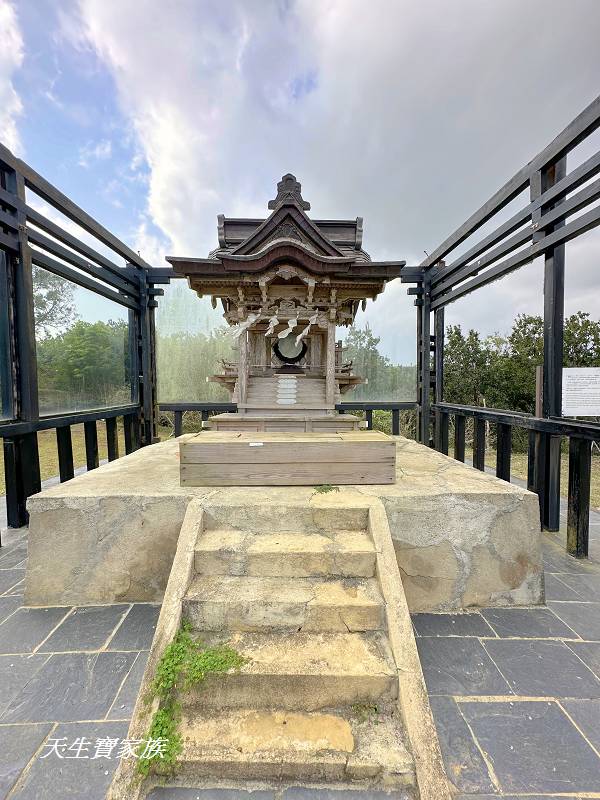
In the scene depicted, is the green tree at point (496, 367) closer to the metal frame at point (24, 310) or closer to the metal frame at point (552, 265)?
the metal frame at point (552, 265)

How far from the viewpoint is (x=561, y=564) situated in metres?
3.82

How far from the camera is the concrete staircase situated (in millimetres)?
1729

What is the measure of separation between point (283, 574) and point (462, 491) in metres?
1.90

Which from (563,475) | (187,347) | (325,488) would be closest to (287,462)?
(325,488)

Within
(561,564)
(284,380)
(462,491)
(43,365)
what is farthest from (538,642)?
(43,365)

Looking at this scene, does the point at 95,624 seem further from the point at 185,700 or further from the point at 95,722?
the point at 185,700

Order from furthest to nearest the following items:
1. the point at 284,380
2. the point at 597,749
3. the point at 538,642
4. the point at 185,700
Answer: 1. the point at 284,380
2. the point at 538,642
3. the point at 185,700
4. the point at 597,749

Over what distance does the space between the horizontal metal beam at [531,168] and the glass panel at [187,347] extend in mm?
6024

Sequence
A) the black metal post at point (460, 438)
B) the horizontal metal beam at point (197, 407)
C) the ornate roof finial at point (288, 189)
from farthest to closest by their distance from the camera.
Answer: the horizontal metal beam at point (197, 407), the black metal post at point (460, 438), the ornate roof finial at point (288, 189)

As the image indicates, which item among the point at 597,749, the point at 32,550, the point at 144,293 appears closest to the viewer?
the point at 597,749

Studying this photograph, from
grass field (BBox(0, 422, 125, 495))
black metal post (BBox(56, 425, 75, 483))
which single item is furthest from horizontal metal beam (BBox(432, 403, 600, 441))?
grass field (BBox(0, 422, 125, 495))

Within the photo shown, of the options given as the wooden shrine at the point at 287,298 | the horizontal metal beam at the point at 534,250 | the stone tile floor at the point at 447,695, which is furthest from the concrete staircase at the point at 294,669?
the horizontal metal beam at the point at 534,250

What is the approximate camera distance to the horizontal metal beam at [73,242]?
5.01 m

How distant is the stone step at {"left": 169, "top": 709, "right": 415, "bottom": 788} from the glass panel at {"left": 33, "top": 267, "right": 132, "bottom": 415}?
5489mm
